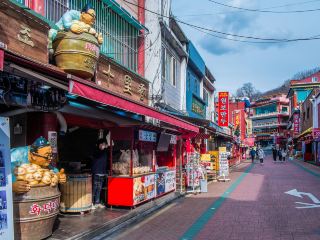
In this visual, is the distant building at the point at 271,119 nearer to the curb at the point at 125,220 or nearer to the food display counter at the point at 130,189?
the curb at the point at 125,220

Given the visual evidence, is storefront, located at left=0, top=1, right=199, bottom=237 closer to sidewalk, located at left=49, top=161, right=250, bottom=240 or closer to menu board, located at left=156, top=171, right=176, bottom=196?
menu board, located at left=156, top=171, right=176, bottom=196

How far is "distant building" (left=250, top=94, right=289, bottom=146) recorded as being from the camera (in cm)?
10062

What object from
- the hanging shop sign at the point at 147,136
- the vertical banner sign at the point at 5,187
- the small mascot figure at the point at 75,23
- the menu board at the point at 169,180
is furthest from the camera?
the menu board at the point at 169,180

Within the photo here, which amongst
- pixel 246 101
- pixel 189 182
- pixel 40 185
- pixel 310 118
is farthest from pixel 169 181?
pixel 246 101

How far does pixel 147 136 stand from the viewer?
11.7 m

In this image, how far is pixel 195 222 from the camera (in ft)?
30.7

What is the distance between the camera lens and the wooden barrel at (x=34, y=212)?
21.5 ft

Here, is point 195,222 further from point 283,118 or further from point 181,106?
point 283,118

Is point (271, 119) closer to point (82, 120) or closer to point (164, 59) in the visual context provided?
point (164, 59)

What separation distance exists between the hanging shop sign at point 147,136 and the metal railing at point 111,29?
8.83 feet

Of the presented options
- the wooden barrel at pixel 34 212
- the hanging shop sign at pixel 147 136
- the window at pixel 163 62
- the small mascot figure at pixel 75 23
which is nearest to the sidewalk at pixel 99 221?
the wooden barrel at pixel 34 212

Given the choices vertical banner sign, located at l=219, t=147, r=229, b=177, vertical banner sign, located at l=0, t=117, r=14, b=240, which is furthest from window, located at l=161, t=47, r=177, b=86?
vertical banner sign, located at l=0, t=117, r=14, b=240

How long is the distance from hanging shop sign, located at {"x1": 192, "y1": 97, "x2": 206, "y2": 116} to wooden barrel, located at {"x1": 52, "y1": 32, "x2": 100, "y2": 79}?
1608 centimetres

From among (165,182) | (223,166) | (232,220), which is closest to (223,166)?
(223,166)
